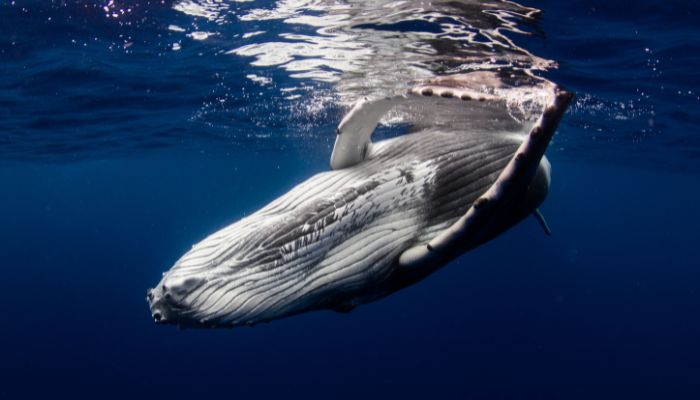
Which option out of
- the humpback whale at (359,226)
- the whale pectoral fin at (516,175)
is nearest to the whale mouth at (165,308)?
the humpback whale at (359,226)

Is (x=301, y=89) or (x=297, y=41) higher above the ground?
(x=297, y=41)

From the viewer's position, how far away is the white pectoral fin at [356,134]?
9.56 feet

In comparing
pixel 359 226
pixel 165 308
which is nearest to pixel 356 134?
pixel 359 226

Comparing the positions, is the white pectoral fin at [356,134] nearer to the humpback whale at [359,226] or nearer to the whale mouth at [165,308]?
the humpback whale at [359,226]

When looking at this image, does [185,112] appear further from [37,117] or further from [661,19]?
[661,19]

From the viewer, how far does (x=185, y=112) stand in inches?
818

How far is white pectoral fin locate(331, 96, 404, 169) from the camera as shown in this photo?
291cm

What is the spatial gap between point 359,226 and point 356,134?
832mm

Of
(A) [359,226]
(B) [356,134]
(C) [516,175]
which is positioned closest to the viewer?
(C) [516,175]

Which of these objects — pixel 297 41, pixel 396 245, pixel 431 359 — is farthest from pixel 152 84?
pixel 431 359

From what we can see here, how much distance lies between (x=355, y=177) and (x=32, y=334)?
47891 millimetres

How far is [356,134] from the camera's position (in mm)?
3000

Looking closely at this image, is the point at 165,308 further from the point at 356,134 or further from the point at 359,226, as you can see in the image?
the point at 356,134

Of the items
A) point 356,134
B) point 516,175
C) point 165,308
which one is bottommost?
point 165,308
